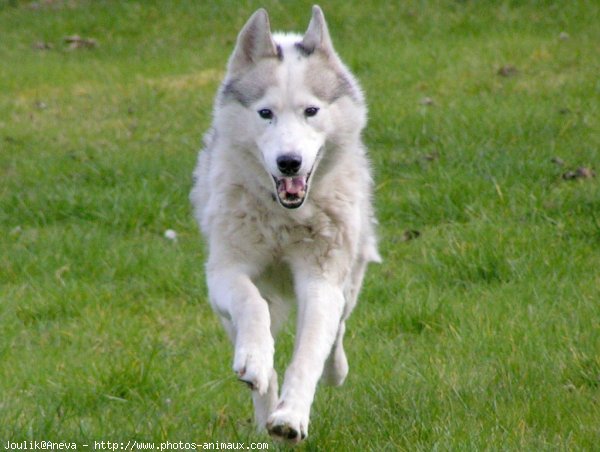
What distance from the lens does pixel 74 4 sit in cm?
1692

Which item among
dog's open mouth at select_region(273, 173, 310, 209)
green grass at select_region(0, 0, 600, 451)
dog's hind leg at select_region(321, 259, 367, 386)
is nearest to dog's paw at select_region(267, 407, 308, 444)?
green grass at select_region(0, 0, 600, 451)

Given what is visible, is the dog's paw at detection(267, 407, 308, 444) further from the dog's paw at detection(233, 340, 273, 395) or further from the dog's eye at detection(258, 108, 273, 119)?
the dog's eye at detection(258, 108, 273, 119)

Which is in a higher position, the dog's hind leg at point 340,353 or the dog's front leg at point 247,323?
the dog's front leg at point 247,323

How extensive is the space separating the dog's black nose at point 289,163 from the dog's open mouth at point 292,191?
95 millimetres

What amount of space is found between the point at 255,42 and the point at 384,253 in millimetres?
2777

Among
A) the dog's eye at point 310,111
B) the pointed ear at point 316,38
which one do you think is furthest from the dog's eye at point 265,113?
the pointed ear at point 316,38

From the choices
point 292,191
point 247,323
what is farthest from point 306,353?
point 292,191

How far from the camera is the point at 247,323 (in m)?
4.15

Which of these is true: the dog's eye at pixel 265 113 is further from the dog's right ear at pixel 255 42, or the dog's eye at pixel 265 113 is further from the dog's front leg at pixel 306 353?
the dog's front leg at pixel 306 353

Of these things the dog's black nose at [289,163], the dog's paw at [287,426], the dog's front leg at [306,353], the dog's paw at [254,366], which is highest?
the dog's black nose at [289,163]

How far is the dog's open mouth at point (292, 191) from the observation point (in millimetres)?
4496

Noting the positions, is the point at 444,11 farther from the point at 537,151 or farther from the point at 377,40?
the point at 537,151

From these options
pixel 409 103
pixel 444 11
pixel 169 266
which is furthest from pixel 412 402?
pixel 444 11

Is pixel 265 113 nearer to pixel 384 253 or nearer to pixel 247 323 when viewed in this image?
pixel 247 323
